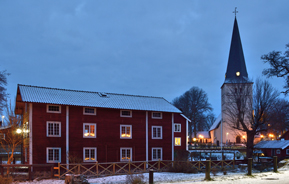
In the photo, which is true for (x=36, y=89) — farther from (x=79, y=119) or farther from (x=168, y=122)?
(x=168, y=122)

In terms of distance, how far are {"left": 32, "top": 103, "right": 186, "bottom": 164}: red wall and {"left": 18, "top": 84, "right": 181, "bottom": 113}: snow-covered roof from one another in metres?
0.65

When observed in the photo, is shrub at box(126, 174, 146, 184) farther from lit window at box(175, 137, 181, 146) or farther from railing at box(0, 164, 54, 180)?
lit window at box(175, 137, 181, 146)

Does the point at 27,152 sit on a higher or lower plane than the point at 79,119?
lower

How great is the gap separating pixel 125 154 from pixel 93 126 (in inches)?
187

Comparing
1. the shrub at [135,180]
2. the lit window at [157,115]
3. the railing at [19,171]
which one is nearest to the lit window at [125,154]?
the lit window at [157,115]

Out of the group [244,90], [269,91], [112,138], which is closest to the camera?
[112,138]

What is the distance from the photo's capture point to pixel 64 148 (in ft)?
→ 97.5

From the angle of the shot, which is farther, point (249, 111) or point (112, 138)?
point (249, 111)

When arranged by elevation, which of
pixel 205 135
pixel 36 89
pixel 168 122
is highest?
pixel 36 89

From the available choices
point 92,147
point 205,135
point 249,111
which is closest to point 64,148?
point 92,147

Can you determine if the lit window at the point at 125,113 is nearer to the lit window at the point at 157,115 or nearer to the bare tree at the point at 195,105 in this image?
the lit window at the point at 157,115

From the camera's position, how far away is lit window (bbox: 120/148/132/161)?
32.8 meters

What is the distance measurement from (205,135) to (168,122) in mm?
62942

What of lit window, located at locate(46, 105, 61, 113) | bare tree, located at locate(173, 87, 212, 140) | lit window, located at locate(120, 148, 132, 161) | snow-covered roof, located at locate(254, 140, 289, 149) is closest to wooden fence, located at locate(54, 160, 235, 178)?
lit window, located at locate(120, 148, 132, 161)
